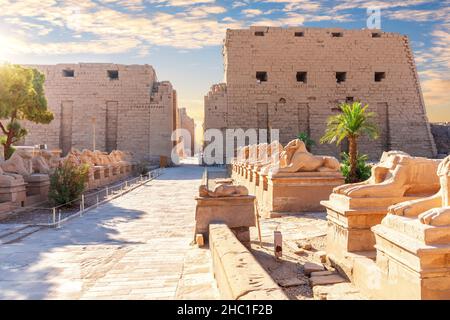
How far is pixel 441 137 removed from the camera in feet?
90.0

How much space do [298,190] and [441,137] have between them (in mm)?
24683

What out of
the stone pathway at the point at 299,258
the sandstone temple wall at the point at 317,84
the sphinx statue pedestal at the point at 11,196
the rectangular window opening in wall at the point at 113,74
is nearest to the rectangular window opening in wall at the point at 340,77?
the sandstone temple wall at the point at 317,84

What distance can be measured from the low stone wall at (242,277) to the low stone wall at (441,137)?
2771 cm

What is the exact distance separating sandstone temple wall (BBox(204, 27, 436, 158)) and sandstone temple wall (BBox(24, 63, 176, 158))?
162 inches

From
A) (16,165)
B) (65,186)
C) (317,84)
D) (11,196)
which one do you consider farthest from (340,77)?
(11,196)

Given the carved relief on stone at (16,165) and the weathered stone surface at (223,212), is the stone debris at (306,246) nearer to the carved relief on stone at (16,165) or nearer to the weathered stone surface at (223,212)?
the weathered stone surface at (223,212)

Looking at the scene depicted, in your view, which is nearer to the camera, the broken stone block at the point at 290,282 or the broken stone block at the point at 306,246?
the broken stone block at the point at 290,282

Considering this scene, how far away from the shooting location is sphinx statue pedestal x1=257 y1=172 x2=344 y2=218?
7586 mm

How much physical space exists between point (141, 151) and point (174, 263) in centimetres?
2235

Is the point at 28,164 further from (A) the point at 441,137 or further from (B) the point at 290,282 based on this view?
(A) the point at 441,137

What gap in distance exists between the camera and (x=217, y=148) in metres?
24.4

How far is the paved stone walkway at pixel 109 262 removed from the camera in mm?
3271

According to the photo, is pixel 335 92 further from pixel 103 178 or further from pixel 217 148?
pixel 103 178

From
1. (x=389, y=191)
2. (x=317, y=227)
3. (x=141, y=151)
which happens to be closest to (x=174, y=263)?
(x=389, y=191)
